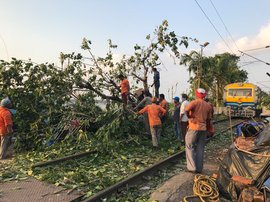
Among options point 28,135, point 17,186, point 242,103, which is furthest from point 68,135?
point 242,103

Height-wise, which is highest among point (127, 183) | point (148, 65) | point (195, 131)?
point (148, 65)

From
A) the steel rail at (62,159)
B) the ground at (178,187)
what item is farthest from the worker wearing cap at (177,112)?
the steel rail at (62,159)

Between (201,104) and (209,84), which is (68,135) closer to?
(201,104)

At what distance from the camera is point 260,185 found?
16.6 ft

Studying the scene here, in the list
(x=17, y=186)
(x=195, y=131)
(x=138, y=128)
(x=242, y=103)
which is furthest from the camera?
(x=242, y=103)

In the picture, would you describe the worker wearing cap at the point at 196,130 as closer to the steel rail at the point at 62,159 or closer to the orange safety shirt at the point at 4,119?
the steel rail at the point at 62,159

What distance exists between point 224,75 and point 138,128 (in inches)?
1031

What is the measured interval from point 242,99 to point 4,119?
65.4 feet

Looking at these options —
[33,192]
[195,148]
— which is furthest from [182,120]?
[33,192]

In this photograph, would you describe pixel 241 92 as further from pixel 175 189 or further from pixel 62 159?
pixel 175 189

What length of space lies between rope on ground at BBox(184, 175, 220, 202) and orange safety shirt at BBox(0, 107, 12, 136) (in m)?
6.34

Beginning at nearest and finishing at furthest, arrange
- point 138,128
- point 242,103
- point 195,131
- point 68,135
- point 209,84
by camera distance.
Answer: point 195,131
point 68,135
point 138,128
point 242,103
point 209,84

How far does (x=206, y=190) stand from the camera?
5.77 m

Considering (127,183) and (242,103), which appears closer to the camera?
(127,183)
